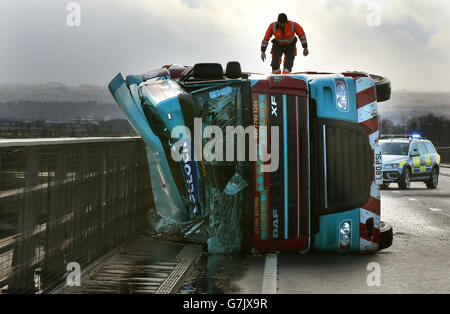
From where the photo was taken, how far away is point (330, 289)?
255 inches

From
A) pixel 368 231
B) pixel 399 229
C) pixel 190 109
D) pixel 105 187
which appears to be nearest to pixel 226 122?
pixel 190 109

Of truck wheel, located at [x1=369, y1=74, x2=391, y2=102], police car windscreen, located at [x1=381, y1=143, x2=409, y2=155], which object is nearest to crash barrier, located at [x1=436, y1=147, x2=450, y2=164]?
police car windscreen, located at [x1=381, y1=143, x2=409, y2=155]

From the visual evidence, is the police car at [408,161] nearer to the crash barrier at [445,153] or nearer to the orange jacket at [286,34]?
the orange jacket at [286,34]

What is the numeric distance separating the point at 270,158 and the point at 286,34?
6.16m

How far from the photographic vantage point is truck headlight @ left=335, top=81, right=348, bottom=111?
26.3 feet

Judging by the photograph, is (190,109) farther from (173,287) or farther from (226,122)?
(173,287)

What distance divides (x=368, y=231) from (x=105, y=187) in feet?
9.93

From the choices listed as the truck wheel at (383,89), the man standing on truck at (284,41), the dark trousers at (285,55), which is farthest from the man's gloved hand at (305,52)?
the truck wheel at (383,89)

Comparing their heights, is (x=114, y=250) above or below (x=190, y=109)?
below

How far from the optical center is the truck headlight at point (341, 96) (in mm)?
8023

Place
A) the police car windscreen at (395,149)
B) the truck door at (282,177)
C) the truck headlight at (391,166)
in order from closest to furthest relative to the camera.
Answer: the truck door at (282,177)
the truck headlight at (391,166)
the police car windscreen at (395,149)

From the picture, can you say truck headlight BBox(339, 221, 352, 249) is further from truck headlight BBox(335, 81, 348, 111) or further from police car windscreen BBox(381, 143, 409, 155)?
police car windscreen BBox(381, 143, 409, 155)

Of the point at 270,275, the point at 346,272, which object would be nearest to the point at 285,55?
the point at 346,272

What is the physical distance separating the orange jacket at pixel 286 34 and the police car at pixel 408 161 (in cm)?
1178
